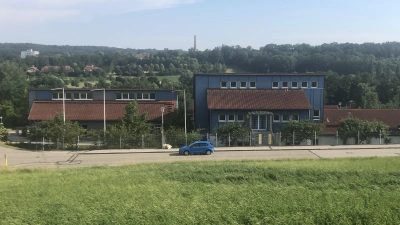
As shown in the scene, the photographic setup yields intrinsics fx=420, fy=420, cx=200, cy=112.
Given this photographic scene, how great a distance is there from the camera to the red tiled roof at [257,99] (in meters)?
44.1

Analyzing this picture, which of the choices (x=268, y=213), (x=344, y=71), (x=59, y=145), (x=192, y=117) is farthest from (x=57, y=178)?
(x=344, y=71)

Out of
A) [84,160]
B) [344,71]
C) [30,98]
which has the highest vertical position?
[344,71]

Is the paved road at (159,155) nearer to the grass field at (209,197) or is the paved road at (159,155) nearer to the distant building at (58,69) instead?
the grass field at (209,197)

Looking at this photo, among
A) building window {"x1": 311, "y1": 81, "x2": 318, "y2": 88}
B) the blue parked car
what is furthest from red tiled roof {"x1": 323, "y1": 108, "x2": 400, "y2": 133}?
the blue parked car

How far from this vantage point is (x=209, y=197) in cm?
1639

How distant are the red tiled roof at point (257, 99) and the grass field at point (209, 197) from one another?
22405 mm

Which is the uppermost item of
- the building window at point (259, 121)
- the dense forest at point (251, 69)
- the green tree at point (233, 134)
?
the dense forest at point (251, 69)

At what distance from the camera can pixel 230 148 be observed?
36.5 meters

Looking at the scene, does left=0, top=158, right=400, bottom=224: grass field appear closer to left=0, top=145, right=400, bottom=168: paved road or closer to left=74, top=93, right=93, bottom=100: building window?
left=0, top=145, right=400, bottom=168: paved road

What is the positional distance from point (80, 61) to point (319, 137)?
159901 mm

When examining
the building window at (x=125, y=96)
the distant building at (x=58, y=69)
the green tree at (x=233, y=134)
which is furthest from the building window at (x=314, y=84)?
the distant building at (x=58, y=69)

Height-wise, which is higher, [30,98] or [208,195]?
[30,98]

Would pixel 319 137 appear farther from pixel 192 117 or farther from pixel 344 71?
pixel 344 71

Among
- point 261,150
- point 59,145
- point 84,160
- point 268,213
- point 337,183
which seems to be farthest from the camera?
point 59,145
